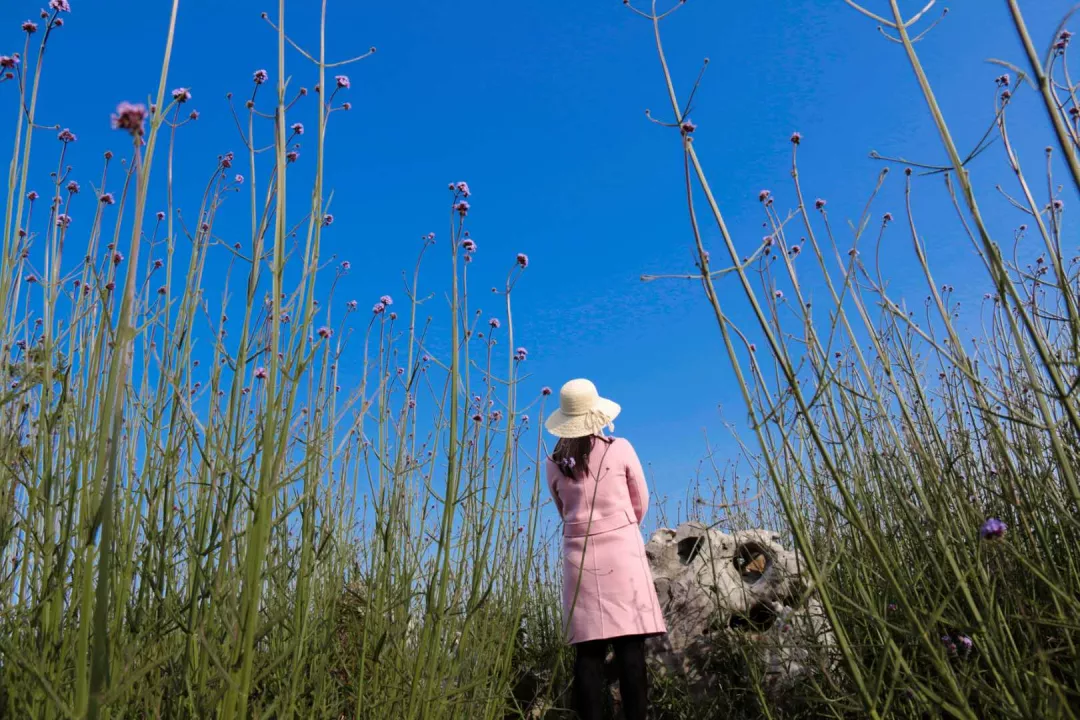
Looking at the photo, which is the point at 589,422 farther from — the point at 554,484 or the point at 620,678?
the point at 620,678

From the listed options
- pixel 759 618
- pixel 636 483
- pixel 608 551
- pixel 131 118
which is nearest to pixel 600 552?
pixel 608 551

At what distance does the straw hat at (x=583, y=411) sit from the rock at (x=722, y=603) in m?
0.65

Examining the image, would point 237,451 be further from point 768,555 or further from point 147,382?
point 768,555

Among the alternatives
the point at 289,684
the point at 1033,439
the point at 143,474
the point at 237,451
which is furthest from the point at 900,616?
the point at 143,474

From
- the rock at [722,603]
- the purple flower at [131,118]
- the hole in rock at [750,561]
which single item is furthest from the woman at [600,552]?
the purple flower at [131,118]

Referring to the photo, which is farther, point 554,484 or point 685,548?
point 685,548

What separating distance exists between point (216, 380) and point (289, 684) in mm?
647

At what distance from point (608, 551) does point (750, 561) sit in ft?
3.04

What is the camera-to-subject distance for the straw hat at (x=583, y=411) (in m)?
3.35

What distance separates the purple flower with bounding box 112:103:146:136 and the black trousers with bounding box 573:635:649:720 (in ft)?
9.25

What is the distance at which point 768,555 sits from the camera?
11.9ft

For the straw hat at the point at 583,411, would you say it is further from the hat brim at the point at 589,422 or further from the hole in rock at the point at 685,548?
the hole in rock at the point at 685,548

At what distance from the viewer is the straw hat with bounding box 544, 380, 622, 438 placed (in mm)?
3352

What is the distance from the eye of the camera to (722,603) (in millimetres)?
3428
